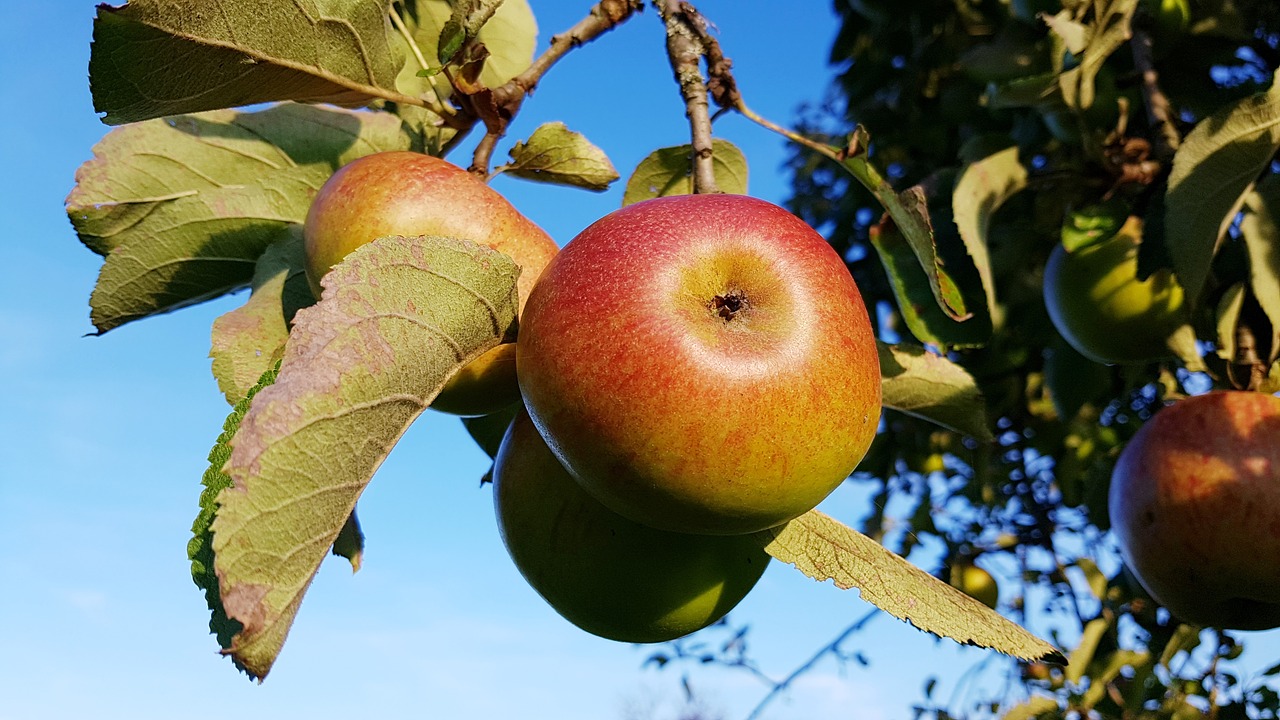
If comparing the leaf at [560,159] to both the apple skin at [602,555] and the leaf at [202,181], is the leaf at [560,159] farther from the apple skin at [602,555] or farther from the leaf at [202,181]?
the apple skin at [602,555]

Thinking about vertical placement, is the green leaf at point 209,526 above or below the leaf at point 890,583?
above

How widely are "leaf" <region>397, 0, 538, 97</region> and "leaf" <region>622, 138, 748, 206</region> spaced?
0.69 feet

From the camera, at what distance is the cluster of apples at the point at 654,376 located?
2.26ft

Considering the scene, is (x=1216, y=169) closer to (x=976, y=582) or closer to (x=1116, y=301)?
(x=1116, y=301)

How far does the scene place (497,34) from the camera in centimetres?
121

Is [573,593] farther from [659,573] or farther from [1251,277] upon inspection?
[1251,277]

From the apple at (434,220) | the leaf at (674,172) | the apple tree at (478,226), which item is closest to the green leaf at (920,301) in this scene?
the apple tree at (478,226)

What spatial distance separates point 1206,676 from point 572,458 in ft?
8.41

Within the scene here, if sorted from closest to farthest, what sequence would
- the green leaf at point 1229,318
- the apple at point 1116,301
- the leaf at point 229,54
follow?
the leaf at point 229,54
the green leaf at point 1229,318
the apple at point 1116,301

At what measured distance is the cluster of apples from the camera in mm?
688

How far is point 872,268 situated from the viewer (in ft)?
10.1

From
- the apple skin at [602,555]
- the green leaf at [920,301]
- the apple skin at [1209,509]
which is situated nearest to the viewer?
the apple skin at [602,555]

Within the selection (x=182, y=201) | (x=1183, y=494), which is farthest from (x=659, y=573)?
(x=1183, y=494)

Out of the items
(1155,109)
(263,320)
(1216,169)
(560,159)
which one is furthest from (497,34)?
(1155,109)
